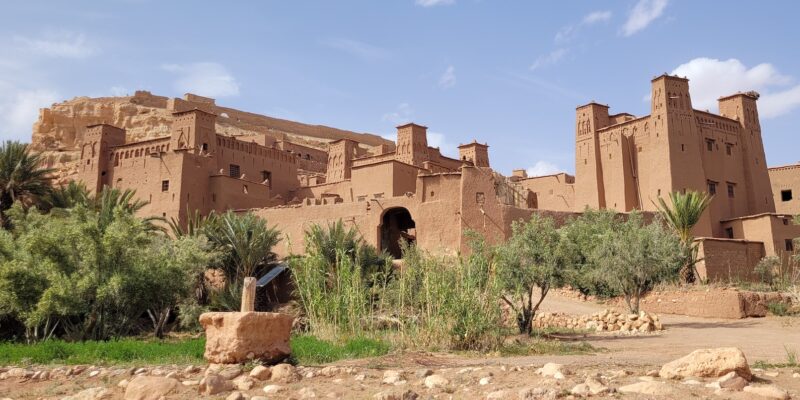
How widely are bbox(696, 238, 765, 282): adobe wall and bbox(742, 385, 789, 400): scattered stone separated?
65.3ft

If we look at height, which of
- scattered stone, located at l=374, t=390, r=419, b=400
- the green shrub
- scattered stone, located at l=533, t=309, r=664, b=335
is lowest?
scattered stone, located at l=374, t=390, r=419, b=400

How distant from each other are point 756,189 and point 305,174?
2532 centimetres

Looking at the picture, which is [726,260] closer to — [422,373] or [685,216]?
[685,216]

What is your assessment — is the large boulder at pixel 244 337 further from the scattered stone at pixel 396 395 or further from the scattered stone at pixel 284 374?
the scattered stone at pixel 396 395

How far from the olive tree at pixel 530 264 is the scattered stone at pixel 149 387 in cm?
921

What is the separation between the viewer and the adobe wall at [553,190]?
3688 centimetres

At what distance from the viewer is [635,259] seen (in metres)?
19.7

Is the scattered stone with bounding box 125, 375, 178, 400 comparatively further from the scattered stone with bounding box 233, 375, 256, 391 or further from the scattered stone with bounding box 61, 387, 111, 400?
the scattered stone with bounding box 233, 375, 256, 391

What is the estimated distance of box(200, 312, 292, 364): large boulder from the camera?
9023 millimetres

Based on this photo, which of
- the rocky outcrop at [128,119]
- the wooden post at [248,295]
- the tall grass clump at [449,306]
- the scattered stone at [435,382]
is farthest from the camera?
the rocky outcrop at [128,119]

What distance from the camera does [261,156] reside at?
3881 centimetres

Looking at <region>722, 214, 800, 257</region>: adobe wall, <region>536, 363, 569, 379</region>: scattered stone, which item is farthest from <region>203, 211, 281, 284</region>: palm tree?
<region>722, 214, 800, 257</region>: adobe wall

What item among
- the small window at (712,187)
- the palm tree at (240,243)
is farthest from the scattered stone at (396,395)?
the small window at (712,187)

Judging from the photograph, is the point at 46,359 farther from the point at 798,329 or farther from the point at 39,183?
the point at 39,183
